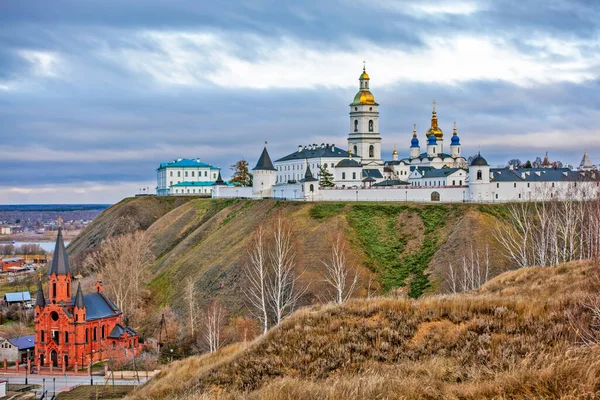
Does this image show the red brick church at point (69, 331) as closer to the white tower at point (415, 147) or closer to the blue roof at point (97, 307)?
the blue roof at point (97, 307)

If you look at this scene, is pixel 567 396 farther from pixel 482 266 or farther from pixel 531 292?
pixel 482 266

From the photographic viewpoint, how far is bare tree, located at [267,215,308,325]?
4369 cm

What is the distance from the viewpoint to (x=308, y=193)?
7575cm

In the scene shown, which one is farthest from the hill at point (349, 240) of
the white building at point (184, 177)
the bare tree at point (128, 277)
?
the white building at point (184, 177)

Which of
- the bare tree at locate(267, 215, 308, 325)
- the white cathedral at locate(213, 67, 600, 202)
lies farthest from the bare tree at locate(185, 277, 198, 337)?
the white cathedral at locate(213, 67, 600, 202)

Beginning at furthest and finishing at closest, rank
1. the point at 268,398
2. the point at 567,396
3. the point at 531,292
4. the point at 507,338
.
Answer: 1. the point at 531,292
2. the point at 507,338
3. the point at 268,398
4. the point at 567,396

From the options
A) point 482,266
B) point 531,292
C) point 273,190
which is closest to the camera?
point 531,292

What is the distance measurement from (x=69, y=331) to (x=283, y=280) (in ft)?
45.9

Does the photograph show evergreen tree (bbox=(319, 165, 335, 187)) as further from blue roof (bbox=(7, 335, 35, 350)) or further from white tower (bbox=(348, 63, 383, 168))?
blue roof (bbox=(7, 335, 35, 350))

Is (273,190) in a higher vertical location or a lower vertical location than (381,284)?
higher

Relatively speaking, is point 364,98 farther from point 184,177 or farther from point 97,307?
point 97,307

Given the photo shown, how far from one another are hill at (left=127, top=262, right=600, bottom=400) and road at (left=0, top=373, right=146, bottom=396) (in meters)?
17.7

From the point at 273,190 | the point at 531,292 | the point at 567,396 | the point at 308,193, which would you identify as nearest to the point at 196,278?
the point at 308,193

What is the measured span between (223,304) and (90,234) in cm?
5151
